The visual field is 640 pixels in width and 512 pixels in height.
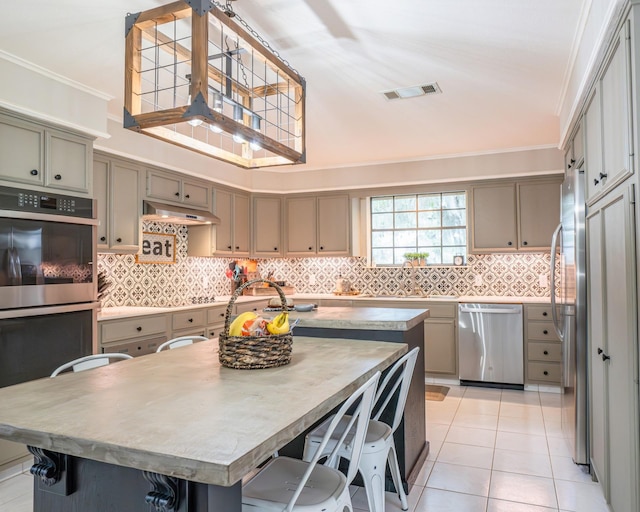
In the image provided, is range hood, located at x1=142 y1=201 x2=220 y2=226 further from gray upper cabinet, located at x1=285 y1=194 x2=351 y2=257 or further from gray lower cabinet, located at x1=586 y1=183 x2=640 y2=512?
gray lower cabinet, located at x1=586 y1=183 x2=640 y2=512

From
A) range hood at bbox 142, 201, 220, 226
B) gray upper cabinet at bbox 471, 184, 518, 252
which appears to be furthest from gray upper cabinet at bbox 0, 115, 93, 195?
gray upper cabinet at bbox 471, 184, 518, 252

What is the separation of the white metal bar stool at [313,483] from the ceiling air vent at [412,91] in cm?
247

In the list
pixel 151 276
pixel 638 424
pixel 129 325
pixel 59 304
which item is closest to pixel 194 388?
pixel 638 424

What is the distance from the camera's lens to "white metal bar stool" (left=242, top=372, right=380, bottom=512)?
1.42 m

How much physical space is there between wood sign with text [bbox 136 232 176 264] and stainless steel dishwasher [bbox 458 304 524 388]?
319 centimetres

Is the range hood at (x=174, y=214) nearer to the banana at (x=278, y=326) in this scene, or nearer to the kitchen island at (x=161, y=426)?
the kitchen island at (x=161, y=426)

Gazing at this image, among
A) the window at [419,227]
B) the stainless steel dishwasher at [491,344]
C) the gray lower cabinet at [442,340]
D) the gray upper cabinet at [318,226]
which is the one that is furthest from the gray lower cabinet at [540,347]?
the gray upper cabinet at [318,226]

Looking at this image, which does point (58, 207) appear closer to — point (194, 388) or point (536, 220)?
point (194, 388)

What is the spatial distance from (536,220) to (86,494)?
4.84 meters

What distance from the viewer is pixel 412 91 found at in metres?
3.47

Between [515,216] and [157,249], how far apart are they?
389 cm

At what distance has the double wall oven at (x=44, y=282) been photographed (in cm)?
282

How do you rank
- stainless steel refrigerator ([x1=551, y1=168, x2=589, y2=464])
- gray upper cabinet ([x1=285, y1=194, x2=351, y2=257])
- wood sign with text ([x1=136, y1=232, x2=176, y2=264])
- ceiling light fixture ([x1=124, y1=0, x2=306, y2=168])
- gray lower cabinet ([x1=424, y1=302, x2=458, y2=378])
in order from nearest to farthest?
1. ceiling light fixture ([x1=124, y1=0, x2=306, y2=168])
2. stainless steel refrigerator ([x1=551, y1=168, x2=589, y2=464])
3. wood sign with text ([x1=136, y1=232, x2=176, y2=264])
4. gray lower cabinet ([x1=424, y1=302, x2=458, y2=378])
5. gray upper cabinet ([x1=285, y1=194, x2=351, y2=257])

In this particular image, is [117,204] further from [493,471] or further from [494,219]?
[494,219]
